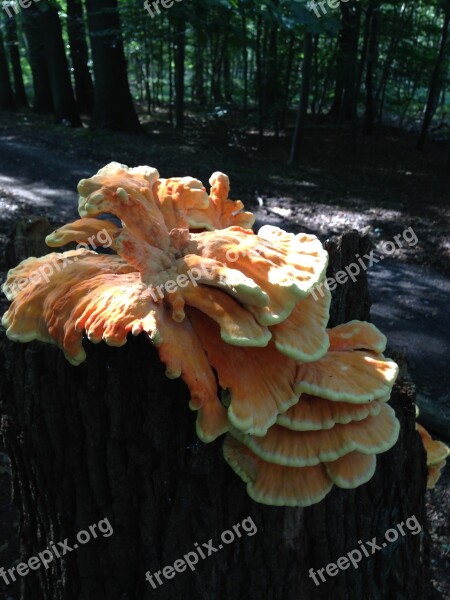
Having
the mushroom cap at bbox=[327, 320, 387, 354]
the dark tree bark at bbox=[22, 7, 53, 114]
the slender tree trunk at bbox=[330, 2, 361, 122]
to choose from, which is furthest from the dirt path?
the dark tree bark at bbox=[22, 7, 53, 114]

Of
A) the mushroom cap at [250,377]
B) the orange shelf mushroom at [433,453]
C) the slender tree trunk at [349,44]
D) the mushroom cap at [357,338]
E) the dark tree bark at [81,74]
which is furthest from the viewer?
the dark tree bark at [81,74]

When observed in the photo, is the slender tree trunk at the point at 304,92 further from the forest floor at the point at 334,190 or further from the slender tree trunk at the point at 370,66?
the slender tree trunk at the point at 370,66

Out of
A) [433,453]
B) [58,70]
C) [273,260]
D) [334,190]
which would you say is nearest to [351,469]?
[273,260]

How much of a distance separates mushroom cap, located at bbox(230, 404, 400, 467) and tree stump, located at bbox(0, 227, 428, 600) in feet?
0.80

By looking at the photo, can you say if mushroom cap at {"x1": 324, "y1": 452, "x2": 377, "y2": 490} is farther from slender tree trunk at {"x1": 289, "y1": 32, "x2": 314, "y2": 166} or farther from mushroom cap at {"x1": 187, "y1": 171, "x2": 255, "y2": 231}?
slender tree trunk at {"x1": 289, "y1": 32, "x2": 314, "y2": 166}

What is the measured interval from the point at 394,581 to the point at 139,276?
1.98 metres

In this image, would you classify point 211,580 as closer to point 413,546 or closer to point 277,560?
point 277,560

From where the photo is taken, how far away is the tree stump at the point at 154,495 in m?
2.00

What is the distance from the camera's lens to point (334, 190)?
1256 cm

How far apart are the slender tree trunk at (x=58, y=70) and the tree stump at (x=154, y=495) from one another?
19.0 meters

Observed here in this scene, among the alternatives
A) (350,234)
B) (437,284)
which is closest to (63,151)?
(437,284)

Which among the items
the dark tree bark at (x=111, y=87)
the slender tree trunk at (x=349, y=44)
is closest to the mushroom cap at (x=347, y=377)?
the slender tree trunk at (x=349, y=44)

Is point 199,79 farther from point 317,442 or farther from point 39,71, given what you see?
point 317,442

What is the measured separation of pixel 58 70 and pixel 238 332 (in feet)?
69.1
